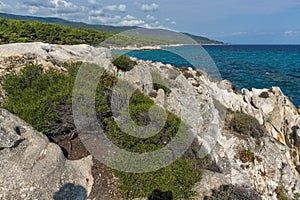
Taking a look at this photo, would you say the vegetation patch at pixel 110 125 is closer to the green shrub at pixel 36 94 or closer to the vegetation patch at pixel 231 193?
the green shrub at pixel 36 94

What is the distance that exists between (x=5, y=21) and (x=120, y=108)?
127 feet

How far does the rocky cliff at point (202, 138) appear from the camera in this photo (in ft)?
30.0

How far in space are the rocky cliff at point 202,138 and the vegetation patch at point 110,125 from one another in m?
0.64

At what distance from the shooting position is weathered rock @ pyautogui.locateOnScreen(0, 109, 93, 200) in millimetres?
8664

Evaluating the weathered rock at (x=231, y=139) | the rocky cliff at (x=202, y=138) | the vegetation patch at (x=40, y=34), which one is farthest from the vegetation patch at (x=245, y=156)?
the vegetation patch at (x=40, y=34)

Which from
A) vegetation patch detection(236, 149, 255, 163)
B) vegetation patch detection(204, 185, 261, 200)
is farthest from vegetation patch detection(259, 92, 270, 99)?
vegetation patch detection(204, 185, 261, 200)

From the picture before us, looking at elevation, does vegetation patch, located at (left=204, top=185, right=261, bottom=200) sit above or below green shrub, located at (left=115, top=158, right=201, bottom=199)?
below

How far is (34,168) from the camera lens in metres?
9.06

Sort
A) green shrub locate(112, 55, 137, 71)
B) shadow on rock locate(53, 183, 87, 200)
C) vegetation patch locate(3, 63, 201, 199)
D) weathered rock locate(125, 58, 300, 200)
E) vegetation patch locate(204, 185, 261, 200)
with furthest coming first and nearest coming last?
green shrub locate(112, 55, 137, 71) → weathered rock locate(125, 58, 300, 200) → vegetation patch locate(204, 185, 261, 200) → vegetation patch locate(3, 63, 201, 199) → shadow on rock locate(53, 183, 87, 200)

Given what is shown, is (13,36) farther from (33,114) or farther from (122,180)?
(122,180)

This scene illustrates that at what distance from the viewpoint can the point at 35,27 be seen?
43406 millimetres

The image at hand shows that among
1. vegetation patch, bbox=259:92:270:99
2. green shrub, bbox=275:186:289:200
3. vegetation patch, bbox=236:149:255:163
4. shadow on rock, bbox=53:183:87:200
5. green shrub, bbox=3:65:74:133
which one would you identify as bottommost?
green shrub, bbox=275:186:289:200

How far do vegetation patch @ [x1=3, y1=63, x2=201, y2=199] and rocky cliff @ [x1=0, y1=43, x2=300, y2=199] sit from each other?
2.12ft

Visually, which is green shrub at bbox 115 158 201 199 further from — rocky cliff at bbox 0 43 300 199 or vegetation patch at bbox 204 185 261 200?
vegetation patch at bbox 204 185 261 200
